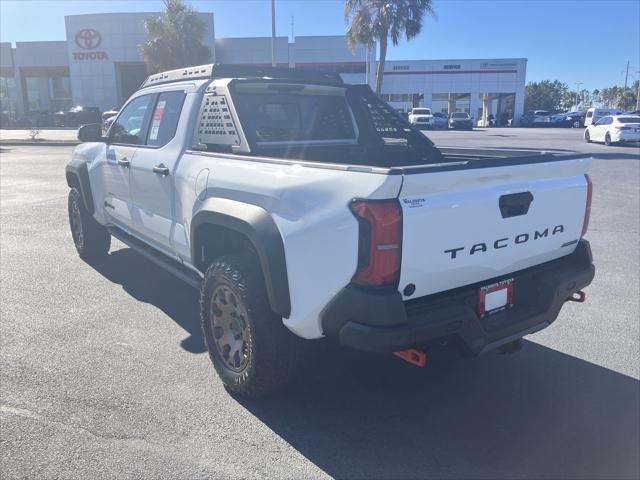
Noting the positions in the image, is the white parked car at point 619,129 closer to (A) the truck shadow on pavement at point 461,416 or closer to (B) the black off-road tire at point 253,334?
(A) the truck shadow on pavement at point 461,416

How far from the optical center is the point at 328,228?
259 centimetres

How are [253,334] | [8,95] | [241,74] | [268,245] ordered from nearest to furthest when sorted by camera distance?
[268,245] → [253,334] → [241,74] → [8,95]

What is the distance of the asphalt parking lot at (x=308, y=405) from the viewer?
282cm

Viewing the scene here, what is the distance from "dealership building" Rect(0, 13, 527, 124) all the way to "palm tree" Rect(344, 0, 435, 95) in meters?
10.4

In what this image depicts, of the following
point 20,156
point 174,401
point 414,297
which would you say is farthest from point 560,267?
point 20,156

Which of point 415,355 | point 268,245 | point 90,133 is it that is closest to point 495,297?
point 415,355

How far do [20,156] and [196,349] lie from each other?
63.2 ft

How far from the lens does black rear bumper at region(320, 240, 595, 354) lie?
8.23 feet

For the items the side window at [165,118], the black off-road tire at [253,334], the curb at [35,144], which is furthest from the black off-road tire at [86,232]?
the curb at [35,144]

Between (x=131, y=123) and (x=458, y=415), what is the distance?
3930 millimetres

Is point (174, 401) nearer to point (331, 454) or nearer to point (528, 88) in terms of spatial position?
point (331, 454)

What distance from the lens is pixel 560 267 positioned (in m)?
3.45

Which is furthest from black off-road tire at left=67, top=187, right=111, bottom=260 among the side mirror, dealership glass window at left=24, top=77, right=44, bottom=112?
dealership glass window at left=24, top=77, right=44, bottom=112

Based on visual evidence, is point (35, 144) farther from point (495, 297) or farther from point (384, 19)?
point (495, 297)
